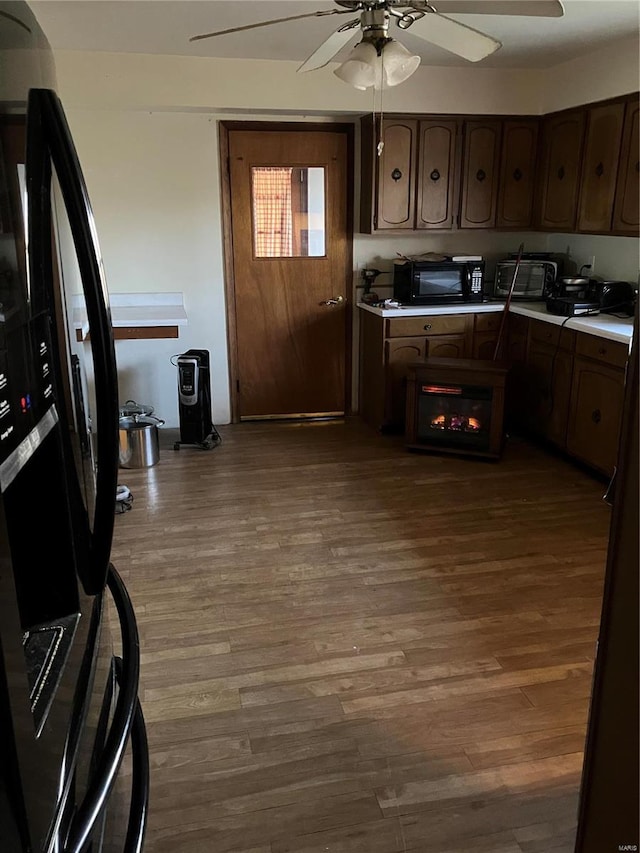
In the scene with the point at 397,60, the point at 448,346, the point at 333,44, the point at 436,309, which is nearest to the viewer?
the point at 397,60

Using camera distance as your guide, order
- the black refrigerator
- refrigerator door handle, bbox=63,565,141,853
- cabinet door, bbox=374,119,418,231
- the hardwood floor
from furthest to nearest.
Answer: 1. cabinet door, bbox=374,119,418,231
2. the hardwood floor
3. refrigerator door handle, bbox=63,565,141,853
4. the black refrigerator

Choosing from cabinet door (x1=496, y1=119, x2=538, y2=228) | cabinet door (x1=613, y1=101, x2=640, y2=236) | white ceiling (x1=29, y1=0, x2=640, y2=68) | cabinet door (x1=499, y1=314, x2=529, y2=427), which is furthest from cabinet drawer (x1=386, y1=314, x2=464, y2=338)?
white ceiling (x1=29, y1=0, x2=640, y2=68)

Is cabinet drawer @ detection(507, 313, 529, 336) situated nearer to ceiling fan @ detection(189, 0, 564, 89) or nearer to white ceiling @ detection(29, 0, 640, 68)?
white ceiling @ detection(29, 0, 640, 68)

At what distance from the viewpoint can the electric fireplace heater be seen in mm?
4449

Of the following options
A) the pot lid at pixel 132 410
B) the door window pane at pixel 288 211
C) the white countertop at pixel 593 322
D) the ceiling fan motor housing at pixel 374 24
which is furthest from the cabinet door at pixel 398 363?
the ceiling fan motor housing at pixel 374 24

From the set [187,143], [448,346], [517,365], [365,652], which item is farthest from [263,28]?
[365,652]

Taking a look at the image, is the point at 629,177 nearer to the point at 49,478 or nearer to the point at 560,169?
the point at 560,169

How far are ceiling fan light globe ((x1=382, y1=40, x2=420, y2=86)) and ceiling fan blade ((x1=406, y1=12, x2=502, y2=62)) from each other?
3.1 inches

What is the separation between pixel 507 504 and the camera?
12.6 ft

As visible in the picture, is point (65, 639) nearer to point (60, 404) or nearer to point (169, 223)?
point (60, 404)

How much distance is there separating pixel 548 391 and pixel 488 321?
2.31 feet

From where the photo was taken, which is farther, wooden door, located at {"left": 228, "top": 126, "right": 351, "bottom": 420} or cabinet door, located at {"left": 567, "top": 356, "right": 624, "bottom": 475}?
wooden door, located at {"left": 228, "top": 126, "right": 351, "bottom": 420}

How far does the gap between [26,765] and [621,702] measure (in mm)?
751

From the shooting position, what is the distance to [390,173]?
474 cm
